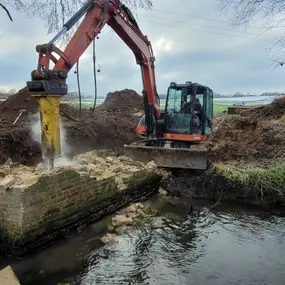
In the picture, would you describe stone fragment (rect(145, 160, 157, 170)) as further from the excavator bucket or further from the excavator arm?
the excavator arm

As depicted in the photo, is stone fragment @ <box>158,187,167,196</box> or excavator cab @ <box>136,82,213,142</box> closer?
stone fragment @ <box>158,187,167,196</box>

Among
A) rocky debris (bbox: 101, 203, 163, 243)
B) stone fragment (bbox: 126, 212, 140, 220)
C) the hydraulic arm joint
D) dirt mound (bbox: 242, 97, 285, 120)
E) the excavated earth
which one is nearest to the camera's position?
the hydraulic arm joint

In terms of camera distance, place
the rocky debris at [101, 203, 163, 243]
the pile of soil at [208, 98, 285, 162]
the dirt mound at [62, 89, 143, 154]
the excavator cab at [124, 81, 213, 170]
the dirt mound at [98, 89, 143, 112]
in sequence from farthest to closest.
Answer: the dirt mound at [98, 89, 143, 112]
the dirt mound at [62, 89, 143, 154]
the pile of soil at [208, 98, 285, 162]
the excavator cab at [124, 81, 213, 170]
the rocky debris at [101, 203, 163, 243]

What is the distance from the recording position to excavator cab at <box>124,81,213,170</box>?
9.58 meters

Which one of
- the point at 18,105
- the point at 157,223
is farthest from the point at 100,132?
the point at 157,223

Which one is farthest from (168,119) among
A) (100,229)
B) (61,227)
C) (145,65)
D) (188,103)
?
(61,227)

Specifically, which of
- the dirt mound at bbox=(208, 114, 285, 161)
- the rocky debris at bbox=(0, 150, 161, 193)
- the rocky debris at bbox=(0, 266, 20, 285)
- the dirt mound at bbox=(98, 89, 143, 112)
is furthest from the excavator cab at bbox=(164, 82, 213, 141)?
the dirt mound at bbox=(98, 89, 143, 112)

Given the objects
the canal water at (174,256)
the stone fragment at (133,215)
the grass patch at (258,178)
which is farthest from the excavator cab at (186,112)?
the stone fragment at (133,215)

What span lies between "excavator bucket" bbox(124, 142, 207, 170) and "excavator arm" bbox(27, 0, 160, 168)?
2057 millimetres

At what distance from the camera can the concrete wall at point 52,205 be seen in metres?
5.64

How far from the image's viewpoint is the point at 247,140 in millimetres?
11102

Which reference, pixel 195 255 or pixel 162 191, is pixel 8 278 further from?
pixel 162 191

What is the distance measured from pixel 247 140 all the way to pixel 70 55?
6618 mm

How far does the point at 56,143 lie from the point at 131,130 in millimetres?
9183
